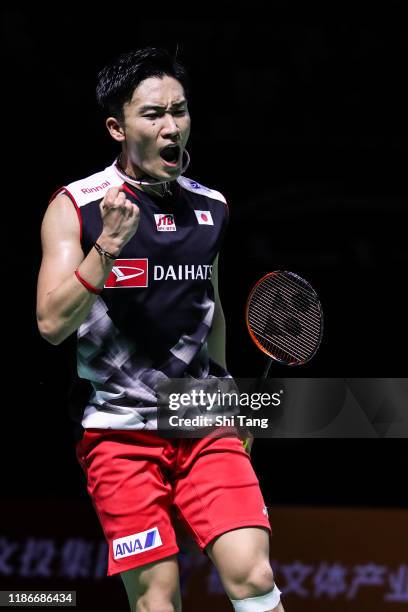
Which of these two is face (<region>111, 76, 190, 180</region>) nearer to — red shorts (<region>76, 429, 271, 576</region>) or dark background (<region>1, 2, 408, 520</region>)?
red shorts (<region>76, 429, 271, 576</region>)

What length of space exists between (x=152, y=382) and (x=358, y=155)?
258 centimetres

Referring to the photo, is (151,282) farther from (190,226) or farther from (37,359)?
(37,359)

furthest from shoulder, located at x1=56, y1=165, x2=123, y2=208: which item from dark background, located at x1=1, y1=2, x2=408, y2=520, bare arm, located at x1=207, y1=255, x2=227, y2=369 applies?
dark background, located at x1=1, y1=2, x2=408, y2=520

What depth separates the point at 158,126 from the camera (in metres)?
3.68

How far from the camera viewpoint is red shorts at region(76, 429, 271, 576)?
140 inches

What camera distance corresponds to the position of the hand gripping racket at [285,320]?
4.11 m

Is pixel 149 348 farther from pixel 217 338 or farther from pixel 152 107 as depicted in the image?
pixel 152 107

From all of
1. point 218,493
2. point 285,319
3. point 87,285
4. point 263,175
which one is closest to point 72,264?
point 87,285

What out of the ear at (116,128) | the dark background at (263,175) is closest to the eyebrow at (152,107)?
the ear at (116,128)

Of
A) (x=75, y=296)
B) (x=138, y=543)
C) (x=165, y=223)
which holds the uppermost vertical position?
(x=165, y=223)

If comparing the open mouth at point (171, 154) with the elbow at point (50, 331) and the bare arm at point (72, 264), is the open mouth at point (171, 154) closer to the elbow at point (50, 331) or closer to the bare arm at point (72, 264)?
the bare arm at point (72, 264)

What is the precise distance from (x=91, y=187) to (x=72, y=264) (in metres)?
0.29

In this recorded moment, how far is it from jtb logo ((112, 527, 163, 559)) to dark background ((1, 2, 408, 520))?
80.3 inches

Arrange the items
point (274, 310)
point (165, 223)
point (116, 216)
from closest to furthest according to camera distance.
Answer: point (116, 216) < point (165, 223) < point (274, 310)
